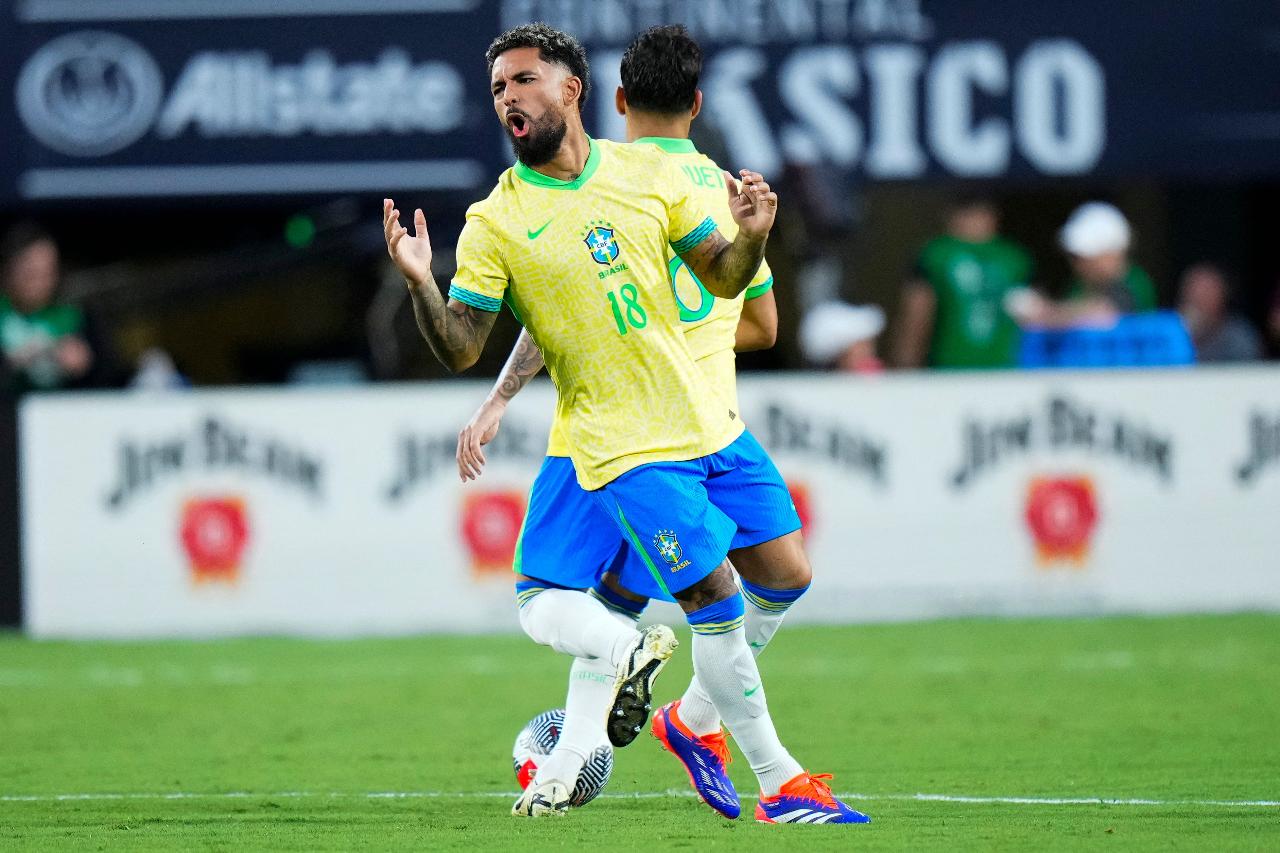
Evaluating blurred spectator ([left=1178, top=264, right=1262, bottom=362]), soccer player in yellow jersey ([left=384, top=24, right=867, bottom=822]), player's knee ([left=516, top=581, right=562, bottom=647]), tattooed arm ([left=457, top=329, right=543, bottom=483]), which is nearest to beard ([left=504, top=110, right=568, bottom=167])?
soccer player in yellow jersey ([left=384, top=24, right=867, bottom=822])

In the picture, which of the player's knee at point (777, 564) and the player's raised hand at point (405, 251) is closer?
the player's raised hand at point (405, 251)

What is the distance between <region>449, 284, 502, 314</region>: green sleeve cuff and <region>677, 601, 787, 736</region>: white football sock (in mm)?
1355

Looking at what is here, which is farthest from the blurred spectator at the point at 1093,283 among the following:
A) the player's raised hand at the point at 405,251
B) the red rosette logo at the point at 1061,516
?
the player's raised hand at the point at 405,251

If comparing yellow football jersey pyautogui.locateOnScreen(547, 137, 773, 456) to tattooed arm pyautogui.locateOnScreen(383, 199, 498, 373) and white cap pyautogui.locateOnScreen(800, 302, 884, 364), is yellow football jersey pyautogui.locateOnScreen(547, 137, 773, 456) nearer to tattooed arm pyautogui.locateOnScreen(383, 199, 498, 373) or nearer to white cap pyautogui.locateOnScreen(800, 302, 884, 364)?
tattooed arm pyautogui.locateOnScreen(383, 199, 498, 373)

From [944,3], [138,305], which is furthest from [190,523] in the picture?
[944,3]

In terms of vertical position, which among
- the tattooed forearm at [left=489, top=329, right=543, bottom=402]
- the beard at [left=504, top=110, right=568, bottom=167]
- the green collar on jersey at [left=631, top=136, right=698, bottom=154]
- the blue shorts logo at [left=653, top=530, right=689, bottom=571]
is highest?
the beard at [left=504, top=110, right=568, bottom=167]

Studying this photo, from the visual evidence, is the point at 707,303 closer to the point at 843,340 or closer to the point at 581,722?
the point at 581,722

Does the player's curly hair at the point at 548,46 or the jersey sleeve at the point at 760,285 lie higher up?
the player's curly hair at the point at 548,46

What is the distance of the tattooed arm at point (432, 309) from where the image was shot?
549 cm

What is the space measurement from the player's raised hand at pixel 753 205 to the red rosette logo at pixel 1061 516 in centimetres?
691

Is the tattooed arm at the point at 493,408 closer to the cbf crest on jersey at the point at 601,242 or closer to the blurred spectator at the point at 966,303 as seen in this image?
the cbf crest on jersey at the point at 601,242

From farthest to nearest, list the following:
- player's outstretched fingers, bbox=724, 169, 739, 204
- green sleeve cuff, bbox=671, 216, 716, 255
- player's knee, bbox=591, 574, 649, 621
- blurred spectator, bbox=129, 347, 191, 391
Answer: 1. blurred spectator, bbox=129, 347, 191, 391
2. player's knee, bbox=591, 574, 649, 621
3. green sleeve cuff, bbox=671, 216, 716, 255
4. player's outstretched fingers, bbox=724, 169, 739, 204

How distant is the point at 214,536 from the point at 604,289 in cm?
682

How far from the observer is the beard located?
575 centimetres
